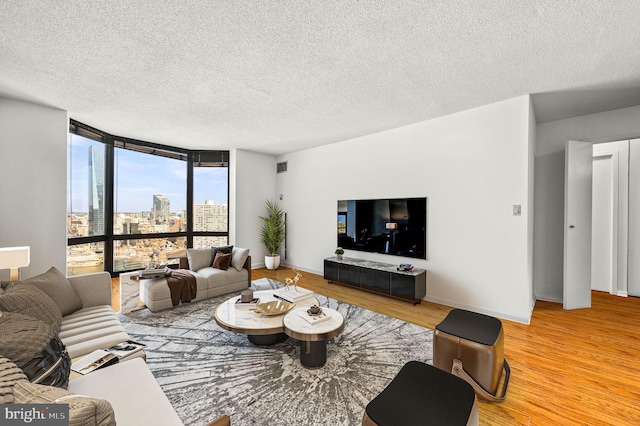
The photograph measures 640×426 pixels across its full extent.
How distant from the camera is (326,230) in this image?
19.0 ft

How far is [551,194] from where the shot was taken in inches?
168

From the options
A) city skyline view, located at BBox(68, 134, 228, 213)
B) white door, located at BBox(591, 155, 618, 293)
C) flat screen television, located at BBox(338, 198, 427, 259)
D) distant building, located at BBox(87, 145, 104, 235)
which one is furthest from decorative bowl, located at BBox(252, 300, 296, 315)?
white door, located at BBox(591, 155, 618, 293)

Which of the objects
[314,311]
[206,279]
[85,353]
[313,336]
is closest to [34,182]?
[206,279]

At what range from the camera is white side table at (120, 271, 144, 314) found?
3.60 meters

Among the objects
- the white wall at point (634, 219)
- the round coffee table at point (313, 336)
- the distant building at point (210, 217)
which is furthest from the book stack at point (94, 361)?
the white wall at point (634, 219)

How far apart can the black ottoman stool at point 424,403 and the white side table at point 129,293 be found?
358 cm

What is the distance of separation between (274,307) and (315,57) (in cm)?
254

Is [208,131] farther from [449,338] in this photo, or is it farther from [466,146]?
[449,338]

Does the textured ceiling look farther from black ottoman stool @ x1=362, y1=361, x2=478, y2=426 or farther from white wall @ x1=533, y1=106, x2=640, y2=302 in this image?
black ottoman stool @ x1=362, y1=361, x2=478, y2=426

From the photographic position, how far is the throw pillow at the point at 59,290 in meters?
2.34

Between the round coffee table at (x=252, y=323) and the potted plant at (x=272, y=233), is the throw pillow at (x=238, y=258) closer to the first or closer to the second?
the round coffee table at (x=252, y=323)

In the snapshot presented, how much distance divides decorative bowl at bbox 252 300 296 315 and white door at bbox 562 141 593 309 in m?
3.92

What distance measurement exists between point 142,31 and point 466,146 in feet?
12.9

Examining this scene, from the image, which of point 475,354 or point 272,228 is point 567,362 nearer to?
point 475,354
